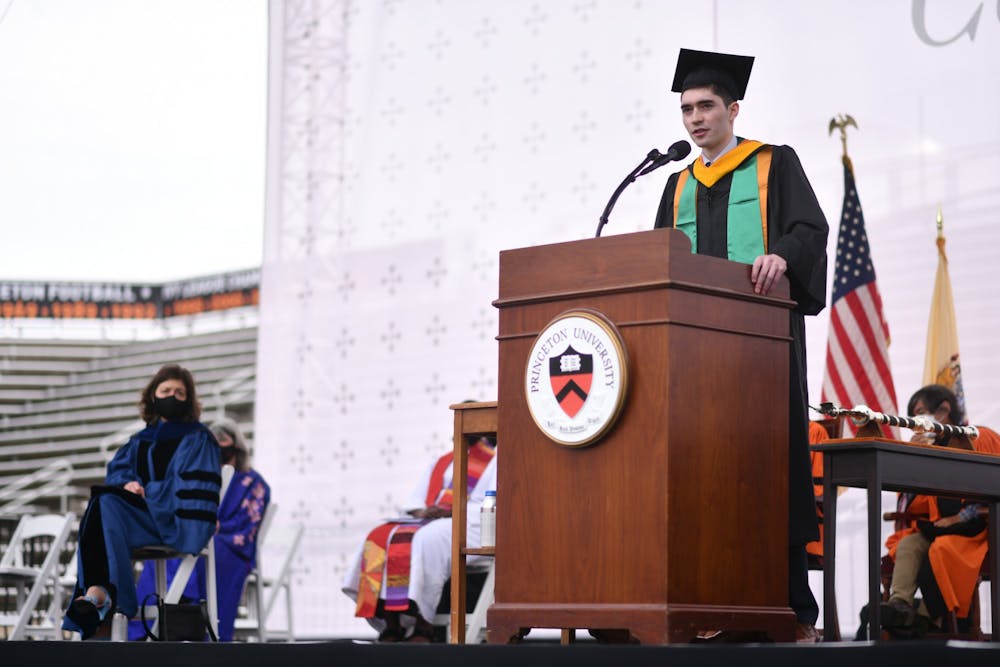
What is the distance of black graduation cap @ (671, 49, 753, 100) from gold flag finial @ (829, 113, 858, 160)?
10.2 feet

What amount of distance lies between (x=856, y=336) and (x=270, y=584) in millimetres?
3240

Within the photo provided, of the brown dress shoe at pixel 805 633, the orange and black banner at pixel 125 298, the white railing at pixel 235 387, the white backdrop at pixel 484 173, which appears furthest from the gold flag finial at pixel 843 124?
the orange and black banner at pixel 125 298

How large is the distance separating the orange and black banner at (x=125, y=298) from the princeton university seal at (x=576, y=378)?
933 inches

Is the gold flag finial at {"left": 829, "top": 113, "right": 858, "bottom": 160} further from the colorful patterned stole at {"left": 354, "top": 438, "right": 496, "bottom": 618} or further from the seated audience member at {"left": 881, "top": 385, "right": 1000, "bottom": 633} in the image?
the colorful patterned stole at {"left": 354, "top": 438, "right": 496, "bottom": 618}

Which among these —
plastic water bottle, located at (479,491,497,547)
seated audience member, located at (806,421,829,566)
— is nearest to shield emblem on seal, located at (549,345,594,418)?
plastic water bottle, located at (479,491,497,547)

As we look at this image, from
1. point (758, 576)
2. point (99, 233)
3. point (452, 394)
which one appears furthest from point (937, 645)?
point (99, 233)

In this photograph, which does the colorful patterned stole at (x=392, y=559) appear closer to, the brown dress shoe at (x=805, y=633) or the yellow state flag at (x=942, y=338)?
the yellow state flag at (x=942, y=338)

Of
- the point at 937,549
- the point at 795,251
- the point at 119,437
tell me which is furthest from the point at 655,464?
the point at 119,437

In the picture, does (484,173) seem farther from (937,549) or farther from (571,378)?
(571,378)

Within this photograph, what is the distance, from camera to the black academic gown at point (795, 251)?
2662 mm

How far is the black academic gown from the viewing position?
2.66 metres

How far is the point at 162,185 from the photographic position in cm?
1908

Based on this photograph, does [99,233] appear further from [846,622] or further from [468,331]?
[846,622]

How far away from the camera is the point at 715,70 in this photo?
9.27ft
